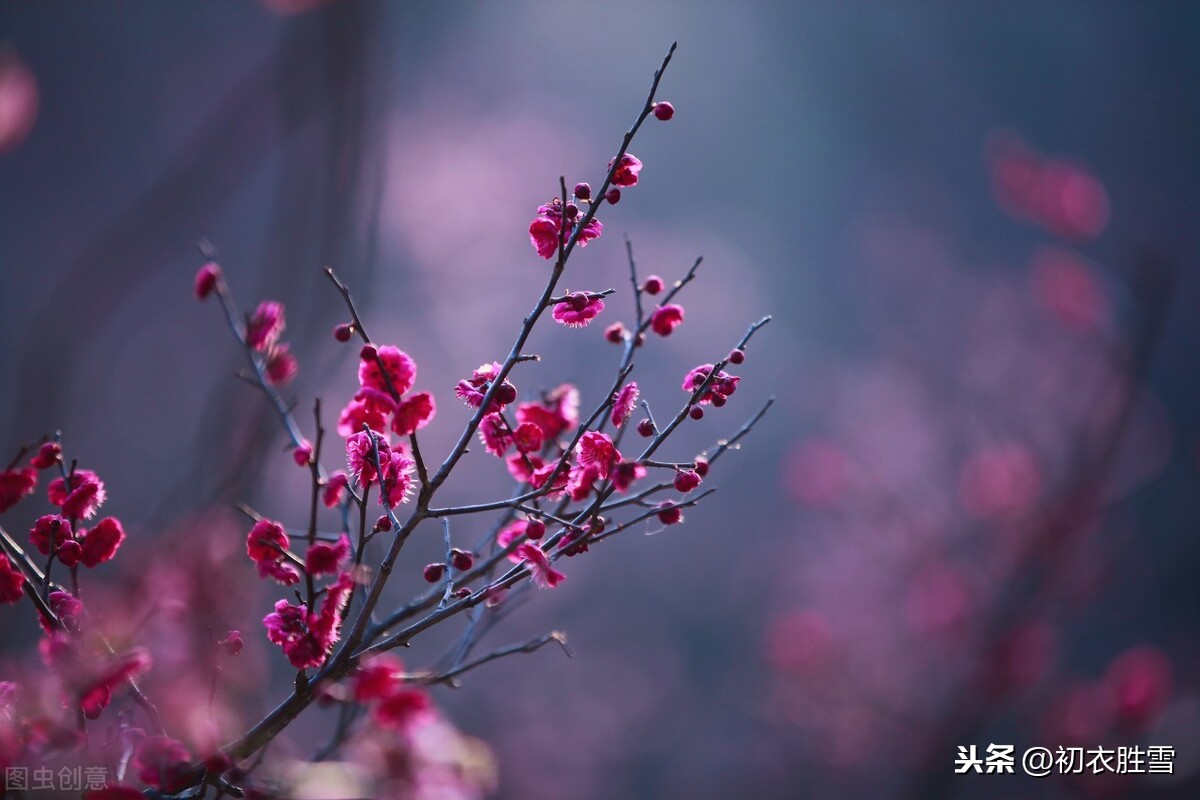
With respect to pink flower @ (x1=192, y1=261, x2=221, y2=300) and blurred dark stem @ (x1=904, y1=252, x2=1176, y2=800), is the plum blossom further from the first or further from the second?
blurred dark stem @ (x1=904, y1=252, x2=1176, y2=800)

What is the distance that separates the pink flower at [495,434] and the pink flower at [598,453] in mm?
161

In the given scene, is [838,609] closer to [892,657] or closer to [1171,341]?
[892,657]

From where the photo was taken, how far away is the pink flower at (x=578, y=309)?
4.54 feet

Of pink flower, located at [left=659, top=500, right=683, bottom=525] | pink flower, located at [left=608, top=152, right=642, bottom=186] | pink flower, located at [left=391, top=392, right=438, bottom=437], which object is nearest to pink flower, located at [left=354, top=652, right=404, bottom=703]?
pink flower, located at [left=391, top=392, right=438, bottom=437]

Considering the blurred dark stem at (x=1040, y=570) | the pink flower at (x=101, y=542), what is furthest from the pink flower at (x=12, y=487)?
the blurred dark stem at (x=1040, y=570)

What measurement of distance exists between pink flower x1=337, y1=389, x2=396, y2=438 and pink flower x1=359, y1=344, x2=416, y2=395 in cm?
3

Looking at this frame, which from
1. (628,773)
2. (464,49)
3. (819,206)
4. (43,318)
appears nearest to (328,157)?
(43,318)

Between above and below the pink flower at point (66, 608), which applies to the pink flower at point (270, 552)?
above

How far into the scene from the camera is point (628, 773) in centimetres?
765

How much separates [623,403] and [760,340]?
11886 millimetres

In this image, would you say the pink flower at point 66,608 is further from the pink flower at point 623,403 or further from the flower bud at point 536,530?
the pink flower at point 623,403

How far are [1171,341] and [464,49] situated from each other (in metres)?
11.3

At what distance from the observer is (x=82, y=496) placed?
140cm

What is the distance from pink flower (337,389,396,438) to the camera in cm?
127
